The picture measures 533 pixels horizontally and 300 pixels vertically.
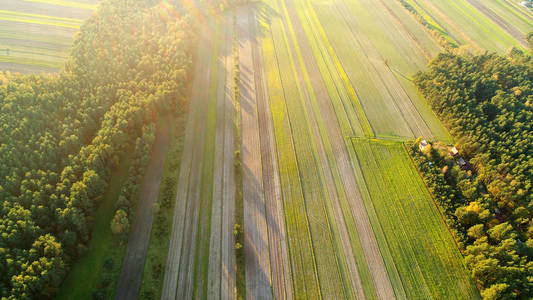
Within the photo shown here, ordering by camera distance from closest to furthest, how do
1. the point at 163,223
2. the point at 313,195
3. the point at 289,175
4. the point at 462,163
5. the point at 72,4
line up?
the point at 163,223 → the point at 313,195 → the point at 289,175 → the point at 462,163 → the point at 72,4

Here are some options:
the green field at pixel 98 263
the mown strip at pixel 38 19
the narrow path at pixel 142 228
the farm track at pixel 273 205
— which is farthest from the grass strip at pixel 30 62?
the farm track at pixel 273 205

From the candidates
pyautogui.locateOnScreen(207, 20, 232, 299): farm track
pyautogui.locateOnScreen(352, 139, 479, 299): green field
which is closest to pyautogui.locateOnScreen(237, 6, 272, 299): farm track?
pyautogui.locateOnScreen(207, 20, 232, 299): farm track

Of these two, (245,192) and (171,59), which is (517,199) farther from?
(171,59)

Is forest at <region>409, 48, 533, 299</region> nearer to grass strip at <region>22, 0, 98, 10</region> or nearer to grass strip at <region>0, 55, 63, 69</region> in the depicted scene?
grass strip at <region>0, 55, 63, 69</region>

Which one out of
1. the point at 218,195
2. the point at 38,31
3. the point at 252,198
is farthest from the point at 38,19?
the point at 252,198

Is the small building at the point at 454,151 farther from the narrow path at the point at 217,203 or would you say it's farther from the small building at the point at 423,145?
the narrow path at the point at 217,203

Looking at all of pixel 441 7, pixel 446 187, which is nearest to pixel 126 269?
pixel 446 187

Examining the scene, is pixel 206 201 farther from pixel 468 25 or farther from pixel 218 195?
pixel 468 25
